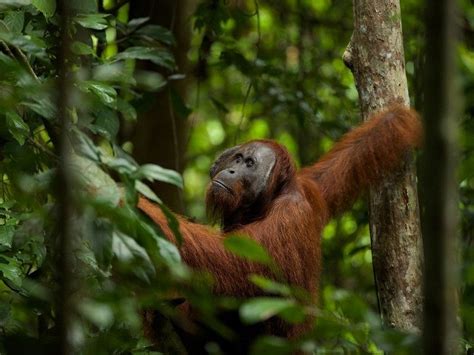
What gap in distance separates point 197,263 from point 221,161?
1.06m

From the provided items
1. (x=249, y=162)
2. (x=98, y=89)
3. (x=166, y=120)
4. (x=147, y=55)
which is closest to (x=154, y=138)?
(x=166, y=120)

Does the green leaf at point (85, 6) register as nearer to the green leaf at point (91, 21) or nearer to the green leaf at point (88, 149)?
the green leaf at point (91, 21)

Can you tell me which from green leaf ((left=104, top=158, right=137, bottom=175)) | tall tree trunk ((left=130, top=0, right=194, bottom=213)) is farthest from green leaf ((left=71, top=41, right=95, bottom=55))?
tall tree trunk ((left=130, top=0, right=194, bottom=213))

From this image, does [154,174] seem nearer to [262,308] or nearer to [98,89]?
[262,308]

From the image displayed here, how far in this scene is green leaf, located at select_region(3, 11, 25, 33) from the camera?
4184mm

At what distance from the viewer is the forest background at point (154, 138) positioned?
2.42 metres

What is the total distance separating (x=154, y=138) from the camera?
7.48 m

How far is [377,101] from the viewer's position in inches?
185

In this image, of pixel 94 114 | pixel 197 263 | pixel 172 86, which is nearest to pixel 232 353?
pixel 197 263

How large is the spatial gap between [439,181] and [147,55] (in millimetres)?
4132

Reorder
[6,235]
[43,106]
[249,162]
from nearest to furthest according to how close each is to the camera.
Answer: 1. [43,106]
2. [6,235]
3. [249,162]

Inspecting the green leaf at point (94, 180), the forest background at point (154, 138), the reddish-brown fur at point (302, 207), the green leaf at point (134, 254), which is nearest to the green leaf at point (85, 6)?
the forest background at point (154, 138)

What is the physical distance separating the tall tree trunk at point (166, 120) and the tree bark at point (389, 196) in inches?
108

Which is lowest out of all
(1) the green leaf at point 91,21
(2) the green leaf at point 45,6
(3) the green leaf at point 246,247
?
(3) the green leaf at point 246,247
